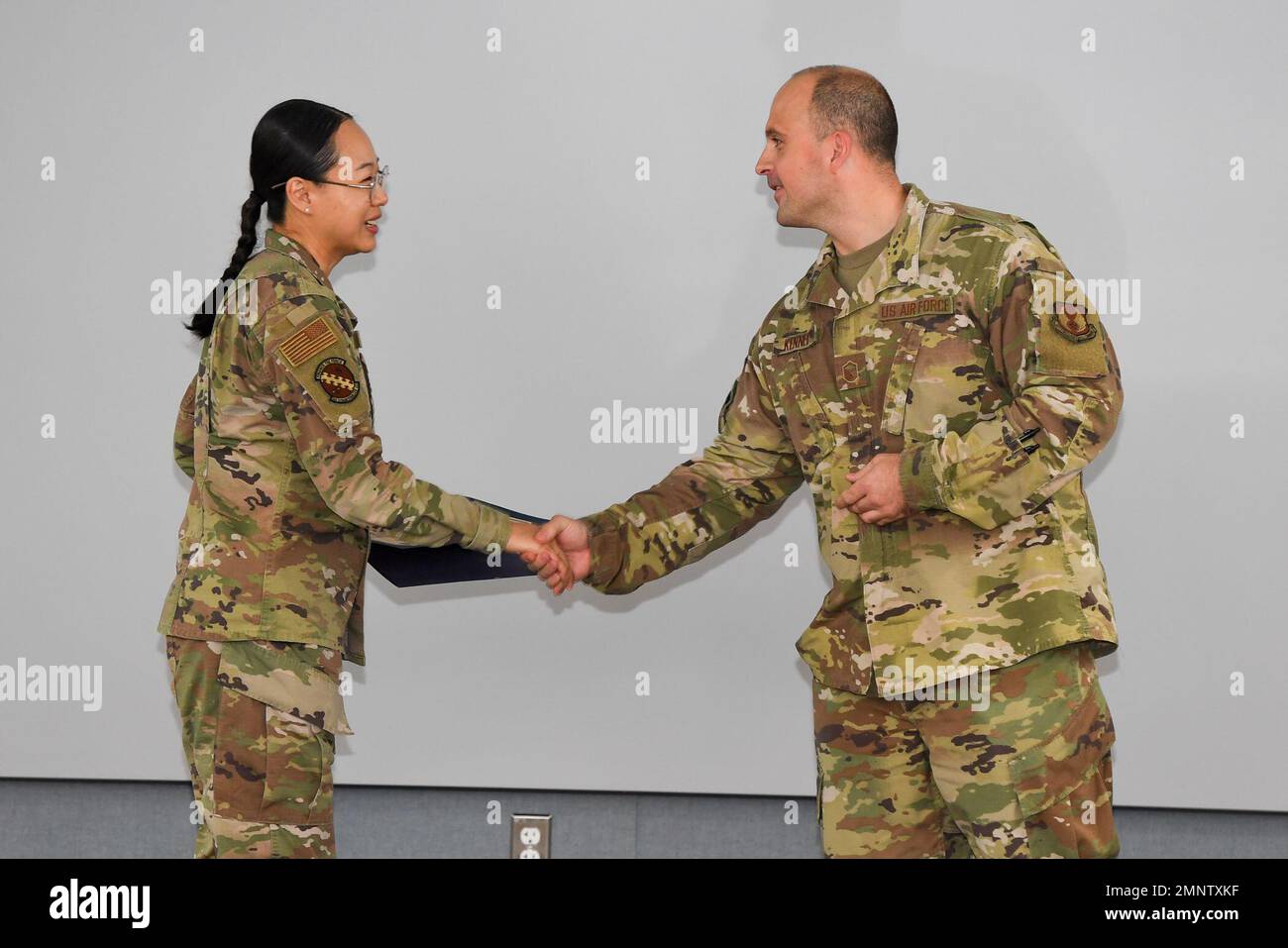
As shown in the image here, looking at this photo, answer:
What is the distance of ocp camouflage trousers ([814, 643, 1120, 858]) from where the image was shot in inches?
73.7

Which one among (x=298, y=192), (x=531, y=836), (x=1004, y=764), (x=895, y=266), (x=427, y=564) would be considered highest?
(x=298, y=192)

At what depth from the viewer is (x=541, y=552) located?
229 cm

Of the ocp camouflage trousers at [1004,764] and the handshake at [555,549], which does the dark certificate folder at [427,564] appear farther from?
the ocp camouflage trousers at [1004,764]

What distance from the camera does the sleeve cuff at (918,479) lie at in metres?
1.90

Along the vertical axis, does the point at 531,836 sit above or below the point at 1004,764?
below

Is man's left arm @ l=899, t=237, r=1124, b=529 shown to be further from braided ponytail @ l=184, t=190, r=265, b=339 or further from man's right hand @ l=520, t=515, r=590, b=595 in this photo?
braided ponytail @ l=184, t=190, r=265, b=339

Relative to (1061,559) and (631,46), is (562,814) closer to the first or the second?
(1061,559)

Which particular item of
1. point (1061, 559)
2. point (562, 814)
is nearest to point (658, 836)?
point (562, 814)

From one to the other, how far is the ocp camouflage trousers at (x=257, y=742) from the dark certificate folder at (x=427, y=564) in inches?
10.0

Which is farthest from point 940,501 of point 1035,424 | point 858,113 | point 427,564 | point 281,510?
point 281,510

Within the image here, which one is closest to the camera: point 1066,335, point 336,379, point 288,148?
point 1066,335

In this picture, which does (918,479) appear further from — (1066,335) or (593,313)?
(593,313)

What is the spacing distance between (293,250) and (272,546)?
1.50 ft

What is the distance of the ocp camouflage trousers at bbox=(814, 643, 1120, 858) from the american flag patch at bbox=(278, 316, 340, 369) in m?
0.96
